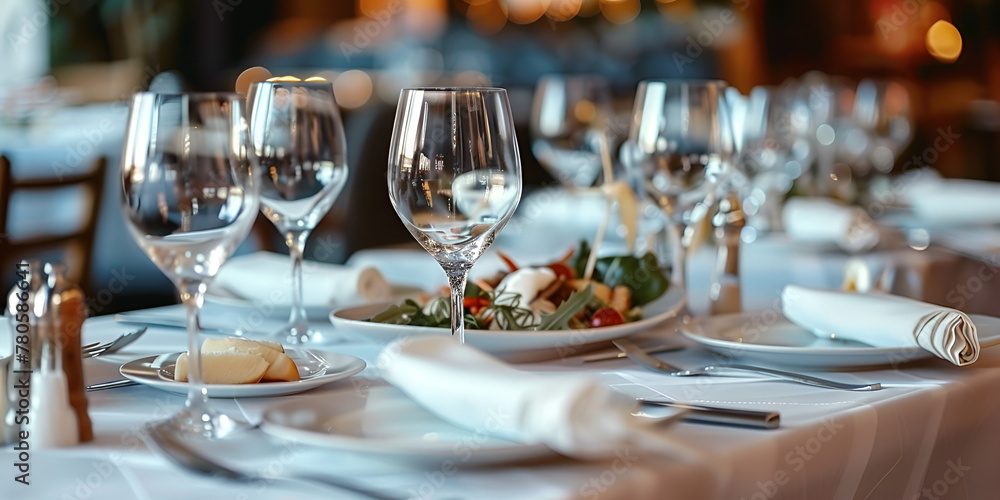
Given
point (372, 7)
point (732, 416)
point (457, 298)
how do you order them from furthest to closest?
point (372, 7)
point (457, 298)
point (732, 416)

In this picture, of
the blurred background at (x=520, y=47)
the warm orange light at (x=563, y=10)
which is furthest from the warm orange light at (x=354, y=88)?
the warm orange light at (x=563, y=10)

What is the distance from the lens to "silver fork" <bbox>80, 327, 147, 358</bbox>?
90 centimetres

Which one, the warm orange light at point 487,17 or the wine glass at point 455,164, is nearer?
the wine glass at point 455,164

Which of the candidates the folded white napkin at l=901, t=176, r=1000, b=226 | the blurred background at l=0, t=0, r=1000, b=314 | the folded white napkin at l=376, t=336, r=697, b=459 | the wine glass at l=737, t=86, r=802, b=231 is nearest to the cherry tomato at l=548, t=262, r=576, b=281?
the folded white napkin at l=376, t=336, r=697, b=459

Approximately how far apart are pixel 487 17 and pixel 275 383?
21.1ft

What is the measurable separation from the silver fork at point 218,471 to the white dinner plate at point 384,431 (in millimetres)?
21

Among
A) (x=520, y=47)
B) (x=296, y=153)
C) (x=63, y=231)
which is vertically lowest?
(x=63, y=231)

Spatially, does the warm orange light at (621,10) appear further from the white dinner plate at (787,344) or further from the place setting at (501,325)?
the white dinner plate at (787,344)

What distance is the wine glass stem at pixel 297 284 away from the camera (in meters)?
1.02

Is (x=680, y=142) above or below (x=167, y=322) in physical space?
above

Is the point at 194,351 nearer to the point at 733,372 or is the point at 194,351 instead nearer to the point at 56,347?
the point at 56,347

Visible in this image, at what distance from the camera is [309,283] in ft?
3.91

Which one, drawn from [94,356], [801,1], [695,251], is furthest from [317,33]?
[94,356]

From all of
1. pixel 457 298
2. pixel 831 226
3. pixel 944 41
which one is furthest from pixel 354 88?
pixel 457 298
